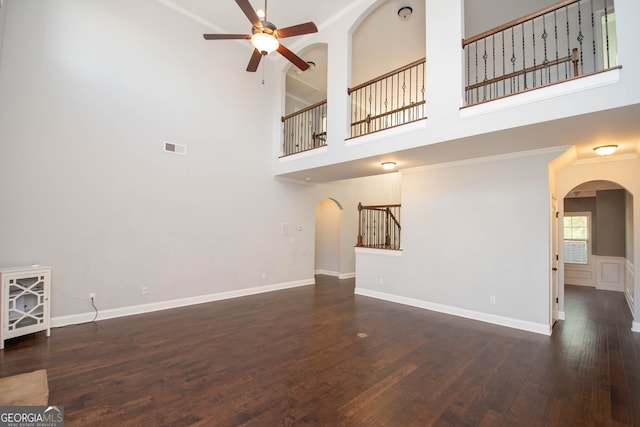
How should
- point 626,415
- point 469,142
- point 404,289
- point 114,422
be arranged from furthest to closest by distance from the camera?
point 404,289
point 469,142
point 626,415
point 114,422

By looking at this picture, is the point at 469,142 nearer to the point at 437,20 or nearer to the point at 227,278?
the point at 437,20

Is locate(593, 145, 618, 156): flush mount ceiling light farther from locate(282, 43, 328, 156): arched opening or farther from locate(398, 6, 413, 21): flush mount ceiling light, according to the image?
locate(282, 43, 328, 156): arched opening

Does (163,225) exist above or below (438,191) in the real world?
below

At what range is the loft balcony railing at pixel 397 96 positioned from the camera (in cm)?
457

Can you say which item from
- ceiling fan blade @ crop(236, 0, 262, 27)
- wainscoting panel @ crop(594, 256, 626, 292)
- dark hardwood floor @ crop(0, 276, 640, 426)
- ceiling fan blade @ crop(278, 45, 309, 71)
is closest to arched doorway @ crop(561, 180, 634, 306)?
wainscoting panel @ crop(594, 256, 626, 292)

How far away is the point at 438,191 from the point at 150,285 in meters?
5.35

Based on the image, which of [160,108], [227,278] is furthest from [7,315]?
[160,108]

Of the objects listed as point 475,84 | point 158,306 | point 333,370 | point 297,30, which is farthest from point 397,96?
point 158,306

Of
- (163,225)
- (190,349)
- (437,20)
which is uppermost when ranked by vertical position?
(437,20)

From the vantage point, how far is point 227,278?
6.02 metres

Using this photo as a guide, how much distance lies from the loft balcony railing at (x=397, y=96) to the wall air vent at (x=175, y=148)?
3.13m

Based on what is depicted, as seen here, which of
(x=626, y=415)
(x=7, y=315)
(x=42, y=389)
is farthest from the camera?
(x=7, y=315)

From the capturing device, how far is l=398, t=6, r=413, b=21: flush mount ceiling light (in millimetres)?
5189

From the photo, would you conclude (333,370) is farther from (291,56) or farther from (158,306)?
(291,56)
